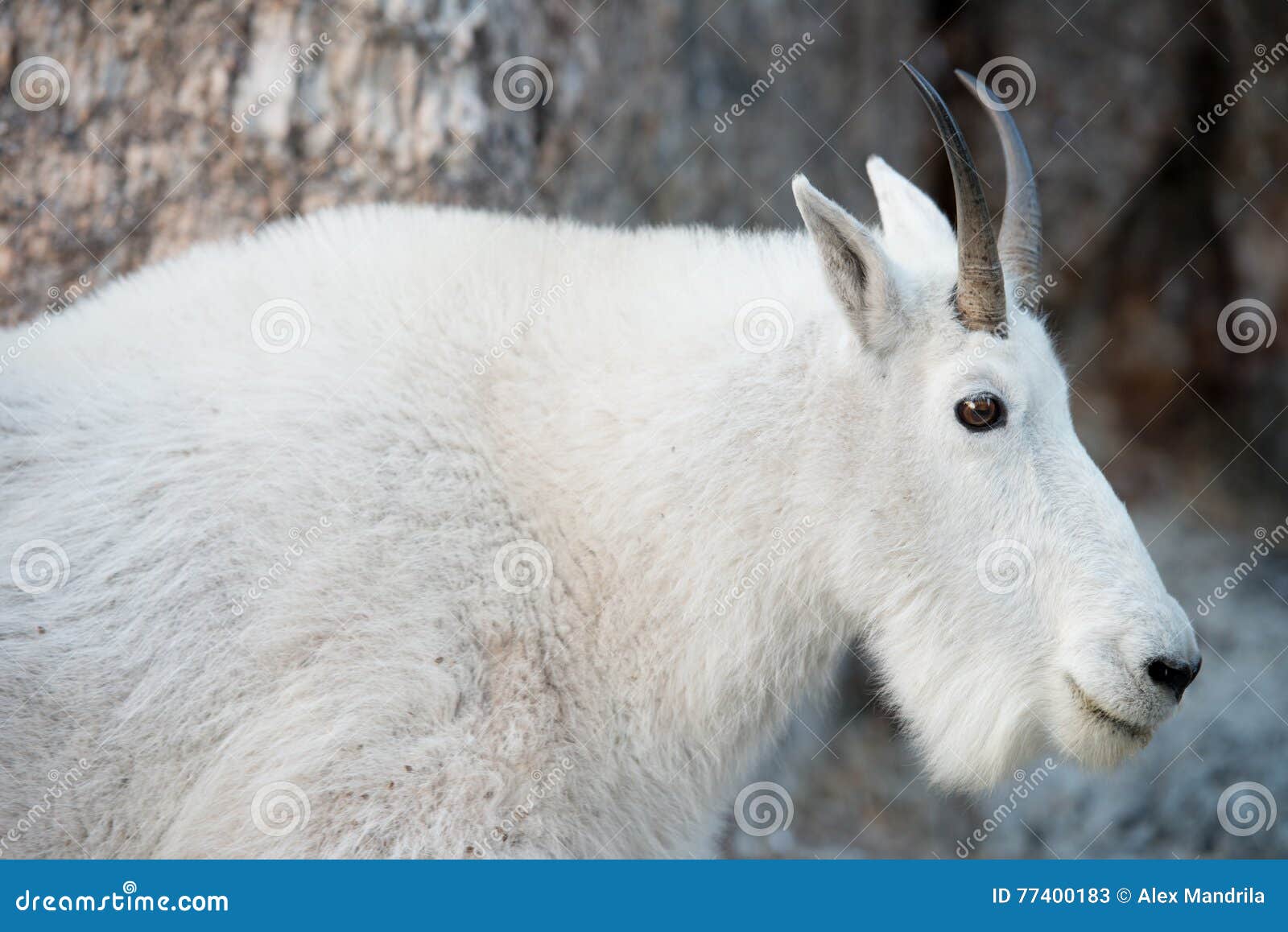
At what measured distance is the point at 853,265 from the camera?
10.5 ft

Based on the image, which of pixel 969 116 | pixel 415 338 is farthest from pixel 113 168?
pixel 969 116

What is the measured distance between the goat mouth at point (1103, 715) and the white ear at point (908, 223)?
4.13ft

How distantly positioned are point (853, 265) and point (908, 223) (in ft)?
2.24

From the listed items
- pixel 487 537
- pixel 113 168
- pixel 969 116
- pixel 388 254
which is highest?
pixel 969 116

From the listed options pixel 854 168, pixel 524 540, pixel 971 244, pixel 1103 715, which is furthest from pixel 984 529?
pixel 854 168

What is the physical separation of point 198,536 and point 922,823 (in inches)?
211

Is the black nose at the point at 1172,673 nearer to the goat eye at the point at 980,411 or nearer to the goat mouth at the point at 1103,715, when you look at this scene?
the goat mouth at the point at 1103,715

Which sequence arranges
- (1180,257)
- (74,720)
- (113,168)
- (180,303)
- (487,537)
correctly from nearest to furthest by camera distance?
(74,720) < (487,537) < (180,303) < (113,168) < (1180,257)

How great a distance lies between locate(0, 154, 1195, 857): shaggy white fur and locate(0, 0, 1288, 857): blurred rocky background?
687 mm

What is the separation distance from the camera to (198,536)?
2.97 m

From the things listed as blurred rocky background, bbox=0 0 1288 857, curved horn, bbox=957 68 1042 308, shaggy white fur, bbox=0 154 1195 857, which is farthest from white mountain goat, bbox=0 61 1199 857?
blurred rocky background, bbox=0 0 1288 857

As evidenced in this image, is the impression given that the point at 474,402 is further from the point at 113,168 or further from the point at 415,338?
the point at 113,168

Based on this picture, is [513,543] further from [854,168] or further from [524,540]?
[854,168]

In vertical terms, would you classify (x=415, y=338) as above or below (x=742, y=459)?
below
